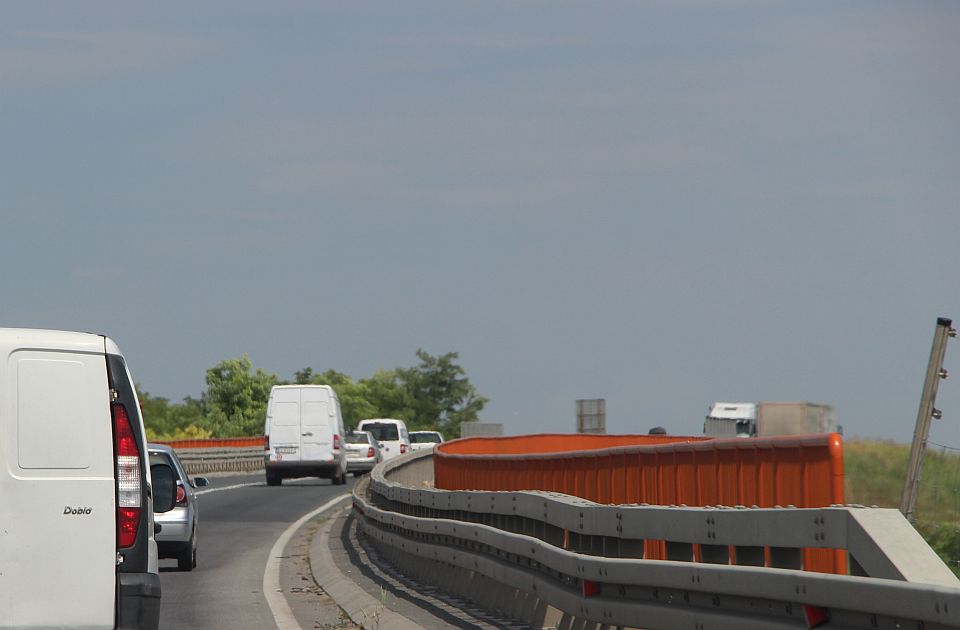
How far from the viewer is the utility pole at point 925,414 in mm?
13891

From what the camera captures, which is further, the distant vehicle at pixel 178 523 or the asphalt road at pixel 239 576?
the distant vehicle at pixel 178 523

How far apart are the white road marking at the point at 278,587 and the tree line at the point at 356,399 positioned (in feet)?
338

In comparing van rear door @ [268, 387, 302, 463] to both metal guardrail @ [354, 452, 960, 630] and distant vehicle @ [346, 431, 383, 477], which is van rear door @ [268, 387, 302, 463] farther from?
metal guardrail @ [354, 452, 960, 630]

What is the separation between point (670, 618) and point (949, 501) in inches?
280

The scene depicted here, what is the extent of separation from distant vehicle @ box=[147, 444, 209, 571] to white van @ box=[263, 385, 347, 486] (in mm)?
24515

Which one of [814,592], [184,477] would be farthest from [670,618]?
[184,477]

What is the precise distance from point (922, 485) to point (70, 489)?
9252mm

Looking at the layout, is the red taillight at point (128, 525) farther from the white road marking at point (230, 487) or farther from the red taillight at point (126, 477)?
the white road marking at point (230, 487)

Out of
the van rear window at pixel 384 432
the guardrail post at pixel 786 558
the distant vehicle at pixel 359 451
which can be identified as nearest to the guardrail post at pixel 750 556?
the guardrail post at pixel 786 558

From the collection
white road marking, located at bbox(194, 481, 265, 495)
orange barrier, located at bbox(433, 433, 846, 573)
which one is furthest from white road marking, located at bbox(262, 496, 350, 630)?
white road marking, located at bbox(194, 481, 265, 495)

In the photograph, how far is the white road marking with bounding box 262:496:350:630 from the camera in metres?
13.9

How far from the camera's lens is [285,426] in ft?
144

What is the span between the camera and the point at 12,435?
777 cm

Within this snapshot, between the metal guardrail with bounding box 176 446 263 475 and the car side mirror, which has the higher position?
the car side mirror
